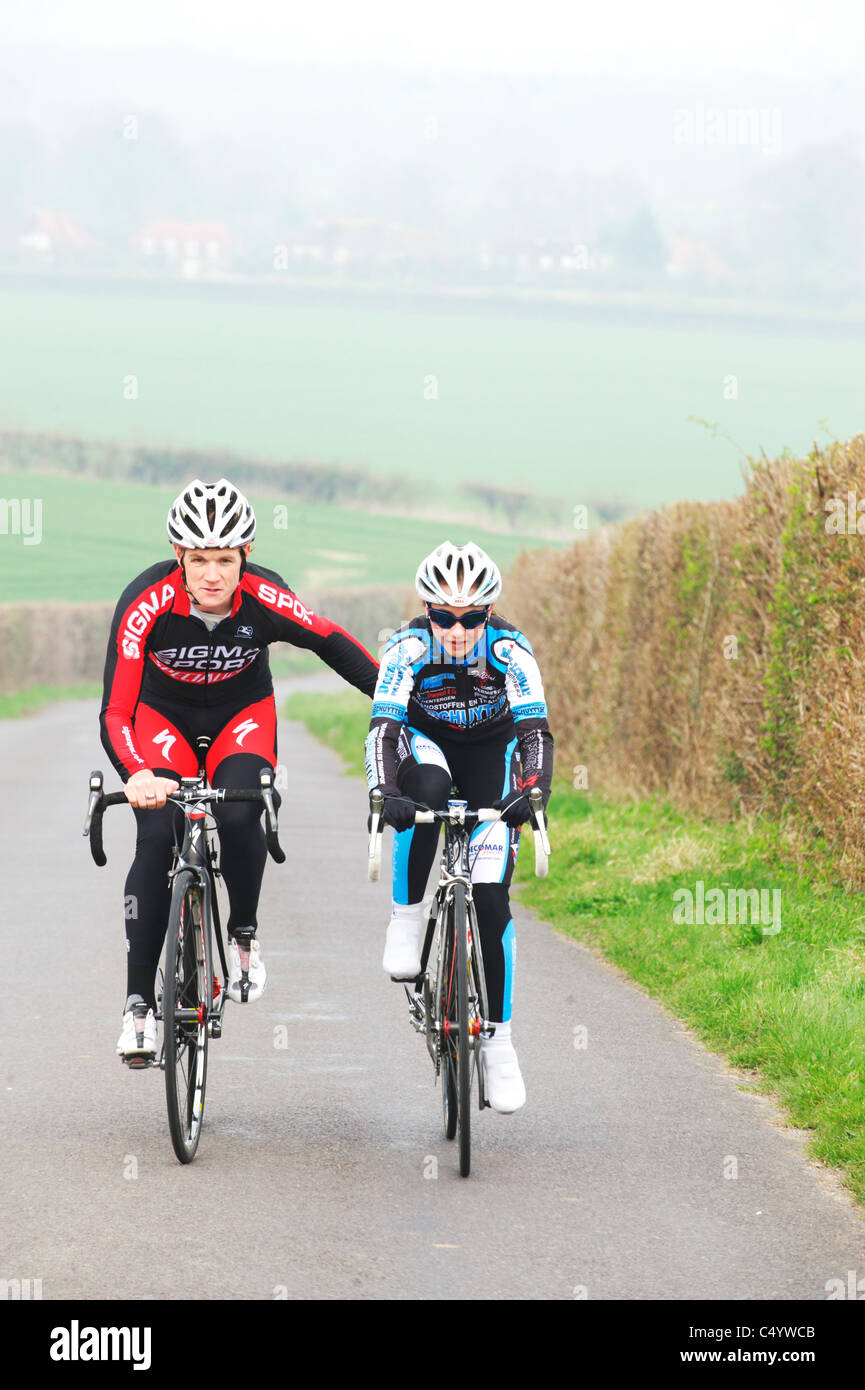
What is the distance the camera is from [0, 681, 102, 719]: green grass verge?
48.9m

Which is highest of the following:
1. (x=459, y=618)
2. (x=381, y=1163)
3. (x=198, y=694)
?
(x=459, y=618)

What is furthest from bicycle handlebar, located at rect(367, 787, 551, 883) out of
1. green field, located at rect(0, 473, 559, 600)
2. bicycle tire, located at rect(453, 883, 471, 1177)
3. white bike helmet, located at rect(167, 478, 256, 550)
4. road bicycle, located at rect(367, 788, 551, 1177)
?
green field, located at rect(0, 473, 559, 600)

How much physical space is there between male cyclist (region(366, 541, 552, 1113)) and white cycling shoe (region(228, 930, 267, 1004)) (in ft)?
1.69

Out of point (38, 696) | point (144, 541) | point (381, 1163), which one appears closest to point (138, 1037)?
point (381, 1163)

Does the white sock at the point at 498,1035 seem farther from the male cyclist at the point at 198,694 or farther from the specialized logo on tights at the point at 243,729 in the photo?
the specialized logo on tights at the point at 243,729

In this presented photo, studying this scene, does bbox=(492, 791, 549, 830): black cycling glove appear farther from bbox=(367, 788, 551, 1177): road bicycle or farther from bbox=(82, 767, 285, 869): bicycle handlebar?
bbox=(82, 767, 285, 869): bicycle handlebar

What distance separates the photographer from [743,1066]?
7.62 m

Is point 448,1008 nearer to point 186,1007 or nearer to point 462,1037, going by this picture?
point 462,1037

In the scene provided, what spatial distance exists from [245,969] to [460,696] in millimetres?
1318

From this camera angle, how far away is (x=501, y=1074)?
6188 millimetres

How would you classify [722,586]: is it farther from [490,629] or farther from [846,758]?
[490,629]

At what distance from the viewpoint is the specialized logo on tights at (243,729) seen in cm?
646

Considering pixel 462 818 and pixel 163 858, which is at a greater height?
pixel 462 818
